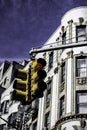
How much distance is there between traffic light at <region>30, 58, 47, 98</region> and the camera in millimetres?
11844

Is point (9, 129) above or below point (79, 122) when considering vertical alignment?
above

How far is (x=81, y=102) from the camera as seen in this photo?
27.7m

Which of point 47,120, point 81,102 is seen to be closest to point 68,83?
point 81,102

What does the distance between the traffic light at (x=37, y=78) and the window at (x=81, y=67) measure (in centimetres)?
1679

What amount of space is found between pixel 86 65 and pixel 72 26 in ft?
16.5

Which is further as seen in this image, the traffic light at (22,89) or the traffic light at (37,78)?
the traffic light at (22,89)

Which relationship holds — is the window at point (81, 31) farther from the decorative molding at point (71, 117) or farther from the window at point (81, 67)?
the decorative molding at point (71, 117)

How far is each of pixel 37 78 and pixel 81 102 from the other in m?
16.2

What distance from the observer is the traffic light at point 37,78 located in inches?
466

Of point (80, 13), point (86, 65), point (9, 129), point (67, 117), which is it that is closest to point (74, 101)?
point (67, 117)

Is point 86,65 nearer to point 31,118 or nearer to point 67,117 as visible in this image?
point 67,117

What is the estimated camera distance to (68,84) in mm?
29078

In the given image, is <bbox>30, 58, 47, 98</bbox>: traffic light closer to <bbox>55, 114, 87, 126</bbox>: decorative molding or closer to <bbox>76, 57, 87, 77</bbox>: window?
<bbox>55, 114, 87, 126</bbox>: decorative molding

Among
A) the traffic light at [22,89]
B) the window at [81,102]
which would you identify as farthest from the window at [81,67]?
the traffic light at [22,89]
